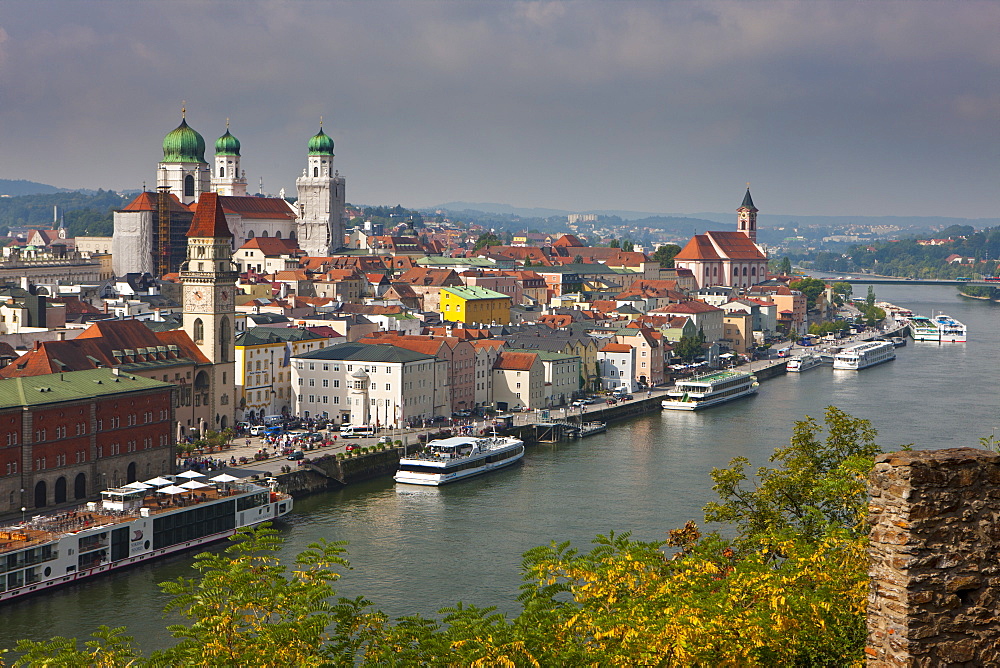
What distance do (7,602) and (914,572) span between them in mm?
14696

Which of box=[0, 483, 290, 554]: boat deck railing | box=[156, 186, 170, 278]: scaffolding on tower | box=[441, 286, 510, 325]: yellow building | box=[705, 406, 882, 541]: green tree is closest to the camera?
box=[705, 406, 882, 541]: green tree

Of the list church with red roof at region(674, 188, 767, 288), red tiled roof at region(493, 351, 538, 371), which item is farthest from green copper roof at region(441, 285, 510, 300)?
church with red roof at region(674, 188, 767, 288)

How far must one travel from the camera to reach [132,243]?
2063 inches

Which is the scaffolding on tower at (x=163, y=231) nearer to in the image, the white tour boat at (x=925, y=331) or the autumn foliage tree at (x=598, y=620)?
the white tour boat at (x=925, y=331)

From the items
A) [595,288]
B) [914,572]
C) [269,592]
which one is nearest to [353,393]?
[269,592]

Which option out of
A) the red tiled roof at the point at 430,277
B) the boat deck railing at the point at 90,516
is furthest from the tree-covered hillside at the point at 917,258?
the boat deck railing at the point at 90,516

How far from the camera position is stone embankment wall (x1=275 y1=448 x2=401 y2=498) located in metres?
24.1

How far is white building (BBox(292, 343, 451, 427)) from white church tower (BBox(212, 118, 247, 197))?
33.6 meters

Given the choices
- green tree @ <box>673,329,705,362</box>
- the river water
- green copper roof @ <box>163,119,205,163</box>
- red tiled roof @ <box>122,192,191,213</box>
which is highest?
green copper roof @ <box>163,119,205,163</box>

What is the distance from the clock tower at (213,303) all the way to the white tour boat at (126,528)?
24.2 feet

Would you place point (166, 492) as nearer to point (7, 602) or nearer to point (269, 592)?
point (7, 602)

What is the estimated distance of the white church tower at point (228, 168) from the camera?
212 feet

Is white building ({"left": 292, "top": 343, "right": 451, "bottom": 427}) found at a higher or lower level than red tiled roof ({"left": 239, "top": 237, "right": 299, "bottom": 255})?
lower

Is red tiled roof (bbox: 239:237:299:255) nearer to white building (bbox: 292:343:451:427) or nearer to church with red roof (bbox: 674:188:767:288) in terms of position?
church with red roof (bbox: 674:188:767:288)
